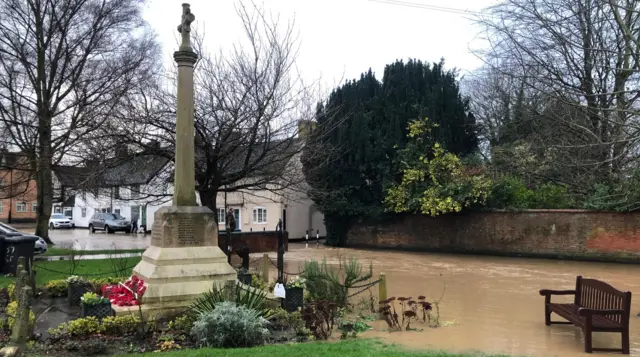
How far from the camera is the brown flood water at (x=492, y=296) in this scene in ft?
25.9

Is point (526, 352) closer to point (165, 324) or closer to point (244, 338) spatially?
point (244, 338)

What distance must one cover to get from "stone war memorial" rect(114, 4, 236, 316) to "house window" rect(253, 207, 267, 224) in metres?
26.2

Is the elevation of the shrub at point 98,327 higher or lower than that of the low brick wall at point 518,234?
lower

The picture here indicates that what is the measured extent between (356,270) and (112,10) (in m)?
17.6

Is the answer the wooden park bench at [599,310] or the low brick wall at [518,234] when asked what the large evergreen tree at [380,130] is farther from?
the wooden park bench at [599,310]

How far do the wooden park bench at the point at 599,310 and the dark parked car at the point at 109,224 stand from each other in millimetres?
38017

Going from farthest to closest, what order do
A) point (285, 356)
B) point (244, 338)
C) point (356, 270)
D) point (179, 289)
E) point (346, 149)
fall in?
point (346, 149), point (356, 270), point (179, 289), point (244, 338), point (285, 356)

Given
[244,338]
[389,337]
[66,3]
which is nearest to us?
[244,338]

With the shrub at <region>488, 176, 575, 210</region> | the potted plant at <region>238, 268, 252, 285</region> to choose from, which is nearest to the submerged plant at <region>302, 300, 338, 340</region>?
the potted plant at <region>238, 268, 252, 285</region>

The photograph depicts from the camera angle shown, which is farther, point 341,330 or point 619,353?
point 341,330

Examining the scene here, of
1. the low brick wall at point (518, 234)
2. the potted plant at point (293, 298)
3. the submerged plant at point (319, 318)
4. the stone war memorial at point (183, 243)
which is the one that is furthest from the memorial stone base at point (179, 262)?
the low brick wall at point (518, 234)

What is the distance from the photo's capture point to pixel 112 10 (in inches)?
881

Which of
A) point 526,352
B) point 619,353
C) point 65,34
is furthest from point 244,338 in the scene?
point 65,34

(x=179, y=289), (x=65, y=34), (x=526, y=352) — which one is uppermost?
(x=65, y=34)
